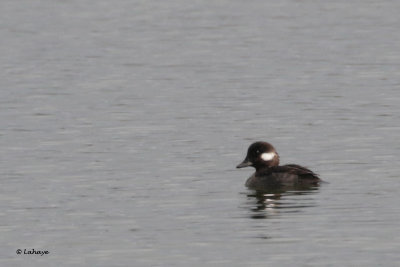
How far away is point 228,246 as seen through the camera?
65.1 ft

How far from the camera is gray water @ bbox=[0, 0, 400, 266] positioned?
20.3 m

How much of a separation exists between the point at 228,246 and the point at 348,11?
41.5 m

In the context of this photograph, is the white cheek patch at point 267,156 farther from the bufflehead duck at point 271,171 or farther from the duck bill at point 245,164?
the duck bill at point 245,164

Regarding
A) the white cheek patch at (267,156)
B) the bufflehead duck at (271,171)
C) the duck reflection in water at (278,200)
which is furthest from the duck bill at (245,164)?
the duck reflection in water at (278,200)

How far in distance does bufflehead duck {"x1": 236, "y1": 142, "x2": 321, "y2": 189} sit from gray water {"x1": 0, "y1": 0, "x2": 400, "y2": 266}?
45cm

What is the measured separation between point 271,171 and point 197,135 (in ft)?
18.5

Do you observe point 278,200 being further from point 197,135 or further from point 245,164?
point 197,135

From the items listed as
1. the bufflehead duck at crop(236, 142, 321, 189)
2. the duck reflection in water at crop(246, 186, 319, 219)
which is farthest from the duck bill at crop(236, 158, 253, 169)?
the duck reflection in water at crop(246, 186, 319, 219)

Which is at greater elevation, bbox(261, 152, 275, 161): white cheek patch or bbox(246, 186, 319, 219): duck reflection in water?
bbox(261, 152, 275, 161): white cheek patch

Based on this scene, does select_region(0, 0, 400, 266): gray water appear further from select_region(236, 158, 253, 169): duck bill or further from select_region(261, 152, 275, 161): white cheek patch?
select_region(261, 152, 275, 161): white cheek patch

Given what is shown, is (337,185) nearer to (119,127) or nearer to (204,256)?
(204,256)

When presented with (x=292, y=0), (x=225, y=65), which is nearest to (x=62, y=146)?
(x=225, y=65)

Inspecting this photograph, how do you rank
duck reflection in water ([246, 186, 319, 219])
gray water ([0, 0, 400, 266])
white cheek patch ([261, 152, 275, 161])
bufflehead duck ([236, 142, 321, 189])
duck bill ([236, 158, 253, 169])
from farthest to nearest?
white cheek patch ([261, 152, 275, 161]) < duck bill ([236, 158, 253, 169]) < bufflehead duck ([236, 142, 321, 189]) < duck reflection in water ([246, 186, 319, 219]) < gray water ([0, 0, 400, 266])

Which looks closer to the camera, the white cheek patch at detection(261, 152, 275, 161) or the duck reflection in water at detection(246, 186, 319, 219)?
the duck reflection in water at detection(246, 186, 319, 219)
